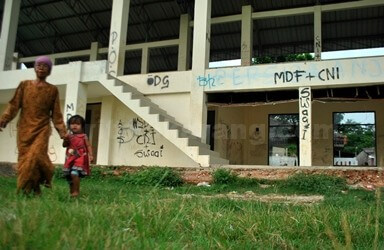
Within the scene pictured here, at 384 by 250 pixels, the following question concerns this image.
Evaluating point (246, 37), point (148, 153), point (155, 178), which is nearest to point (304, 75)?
point (246, 37)

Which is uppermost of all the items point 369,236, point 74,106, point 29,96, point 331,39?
point 331,39

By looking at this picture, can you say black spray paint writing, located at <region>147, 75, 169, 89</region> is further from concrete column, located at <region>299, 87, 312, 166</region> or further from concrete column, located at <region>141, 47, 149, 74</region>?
concrete column, located at <region>141, 47, 149, 74</region>

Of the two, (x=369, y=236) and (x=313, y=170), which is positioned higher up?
(x=313, y=170)

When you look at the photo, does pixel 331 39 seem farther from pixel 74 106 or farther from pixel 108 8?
pixel 74 106

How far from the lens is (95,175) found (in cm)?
1203

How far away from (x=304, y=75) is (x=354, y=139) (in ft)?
20.4

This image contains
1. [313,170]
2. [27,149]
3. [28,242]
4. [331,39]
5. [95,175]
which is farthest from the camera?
[331,39]

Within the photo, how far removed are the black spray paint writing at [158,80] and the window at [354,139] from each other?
25.5 ft

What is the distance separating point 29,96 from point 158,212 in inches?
113

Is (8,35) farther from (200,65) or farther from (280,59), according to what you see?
(280,59)

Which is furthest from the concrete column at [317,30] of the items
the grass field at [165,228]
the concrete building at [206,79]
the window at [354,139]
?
the grass field at [165,228]

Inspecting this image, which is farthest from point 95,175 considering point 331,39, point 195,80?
point 331,39

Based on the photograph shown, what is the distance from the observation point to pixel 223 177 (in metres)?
10.4

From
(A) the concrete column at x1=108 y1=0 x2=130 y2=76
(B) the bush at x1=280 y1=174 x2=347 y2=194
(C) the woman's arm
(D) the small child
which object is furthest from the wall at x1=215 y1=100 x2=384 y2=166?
(C) the woman's arm
